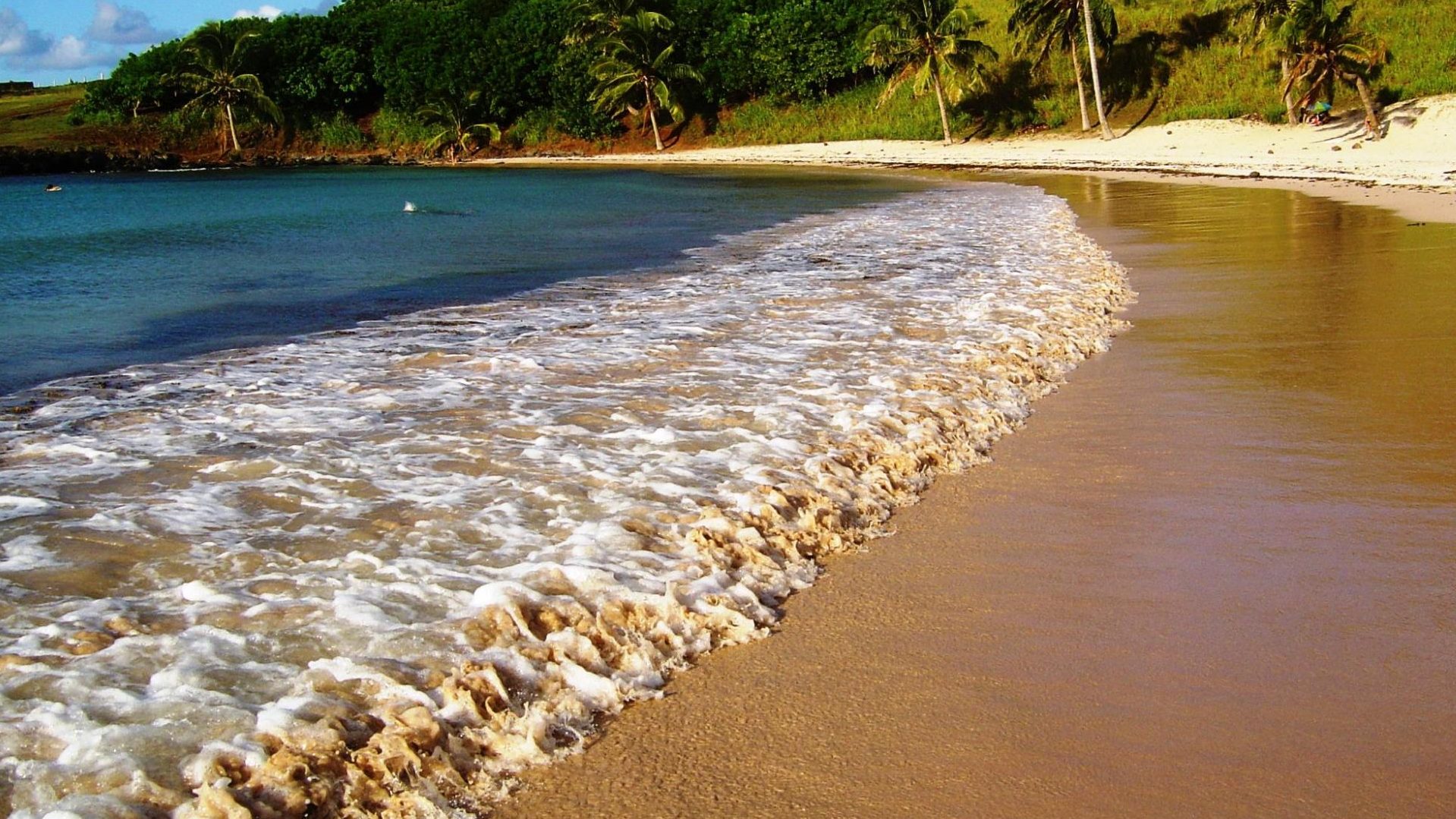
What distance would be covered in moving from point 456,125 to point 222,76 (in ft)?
40.8

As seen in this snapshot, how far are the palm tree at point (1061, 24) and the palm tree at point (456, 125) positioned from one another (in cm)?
2904

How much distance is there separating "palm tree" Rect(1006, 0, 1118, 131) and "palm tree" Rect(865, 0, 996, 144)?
2.17m

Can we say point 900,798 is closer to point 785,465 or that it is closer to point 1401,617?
point 1401,617

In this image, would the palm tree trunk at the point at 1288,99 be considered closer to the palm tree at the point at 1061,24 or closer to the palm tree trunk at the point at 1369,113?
the palm tree trunk at the point at 1369,113

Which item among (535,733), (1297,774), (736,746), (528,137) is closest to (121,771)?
(535,733)

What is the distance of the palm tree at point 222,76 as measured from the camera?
57438 millimetres

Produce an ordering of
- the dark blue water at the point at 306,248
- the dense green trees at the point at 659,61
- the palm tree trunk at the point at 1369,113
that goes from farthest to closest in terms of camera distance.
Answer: the dense green trees at the point at 659,61
the palm tree trunk at the point at 1369,113
the dark blue water at the point at 306,248

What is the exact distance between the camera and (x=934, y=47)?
4041 cm

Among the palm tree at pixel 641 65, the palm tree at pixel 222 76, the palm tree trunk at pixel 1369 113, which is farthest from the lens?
the palm tree at pixel 222 76

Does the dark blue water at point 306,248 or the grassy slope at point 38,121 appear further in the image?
the grassy slope at point 38,121

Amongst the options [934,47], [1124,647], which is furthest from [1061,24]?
[1124,647]

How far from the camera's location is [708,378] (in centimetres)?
681

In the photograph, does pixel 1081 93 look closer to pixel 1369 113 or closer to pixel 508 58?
pixel 1369 113

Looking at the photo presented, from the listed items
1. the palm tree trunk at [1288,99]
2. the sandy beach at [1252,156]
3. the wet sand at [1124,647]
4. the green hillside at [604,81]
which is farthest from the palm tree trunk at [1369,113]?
the wet sand at [1124,647]
